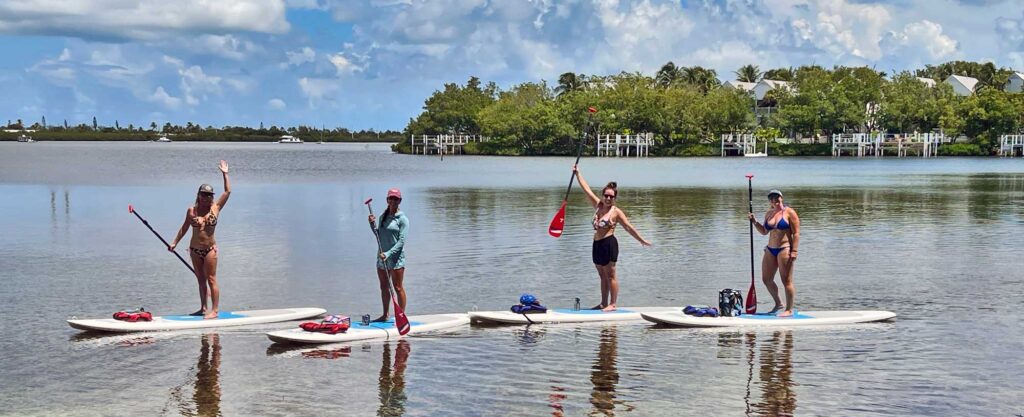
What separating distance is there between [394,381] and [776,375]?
16.3ft

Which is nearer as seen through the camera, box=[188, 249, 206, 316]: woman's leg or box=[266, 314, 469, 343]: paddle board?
box=[266, 314, 469, 343]: paddle board

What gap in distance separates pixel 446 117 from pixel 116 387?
179 metres

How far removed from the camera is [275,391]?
13438 mm

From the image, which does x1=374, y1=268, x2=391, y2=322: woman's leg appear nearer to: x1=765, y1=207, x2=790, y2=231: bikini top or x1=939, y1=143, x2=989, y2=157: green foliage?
x1=765, y1=207, x2=790, y2=231: bikini top

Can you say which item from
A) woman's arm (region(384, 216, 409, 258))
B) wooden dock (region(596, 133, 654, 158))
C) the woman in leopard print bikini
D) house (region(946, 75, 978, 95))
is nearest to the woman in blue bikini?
woman's arm (region(384, 216, 409, 258))

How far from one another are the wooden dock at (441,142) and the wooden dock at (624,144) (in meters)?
27.9

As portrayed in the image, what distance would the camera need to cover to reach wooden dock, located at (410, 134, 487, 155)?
181250 millimetres

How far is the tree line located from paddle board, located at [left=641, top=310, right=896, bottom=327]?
129621 mm

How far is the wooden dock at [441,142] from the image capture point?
181250mm

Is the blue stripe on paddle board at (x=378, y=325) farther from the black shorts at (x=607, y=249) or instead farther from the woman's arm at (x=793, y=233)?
the woman's arm at (x=793, y=233)

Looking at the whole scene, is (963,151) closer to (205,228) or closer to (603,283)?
(603,283)

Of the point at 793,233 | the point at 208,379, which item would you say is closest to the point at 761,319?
the point at 793,233

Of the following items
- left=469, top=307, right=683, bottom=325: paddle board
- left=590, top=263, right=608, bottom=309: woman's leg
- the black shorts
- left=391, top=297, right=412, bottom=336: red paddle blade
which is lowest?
left=469, top=307, right=683, bottom=325: paddle board

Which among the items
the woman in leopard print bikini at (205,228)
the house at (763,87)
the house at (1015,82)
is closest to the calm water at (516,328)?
the woman in leopard print bikini at (205,228)
